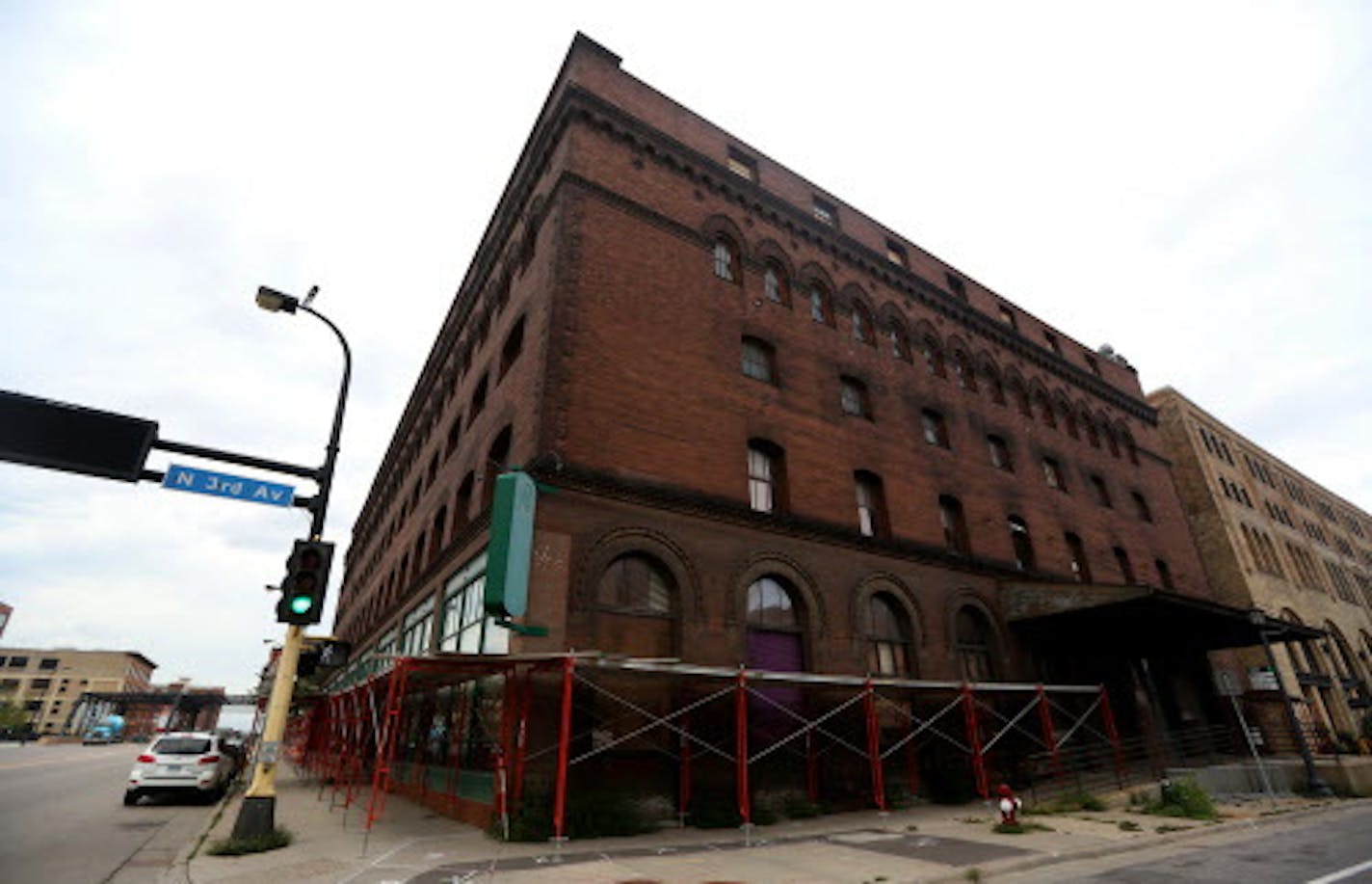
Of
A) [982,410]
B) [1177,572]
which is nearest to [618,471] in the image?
[982,410]

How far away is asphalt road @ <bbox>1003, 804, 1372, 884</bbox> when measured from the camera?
7.76 metres

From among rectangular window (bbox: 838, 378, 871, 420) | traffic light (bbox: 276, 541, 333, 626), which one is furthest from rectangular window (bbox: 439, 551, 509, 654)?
rectangular window (bbox: 838, 378, 871, 420)

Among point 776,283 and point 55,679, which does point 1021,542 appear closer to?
point 776,283

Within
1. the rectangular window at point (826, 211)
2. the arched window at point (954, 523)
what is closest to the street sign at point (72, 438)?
the arched window at point (954, 523)

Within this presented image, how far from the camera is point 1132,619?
1792 centimetres

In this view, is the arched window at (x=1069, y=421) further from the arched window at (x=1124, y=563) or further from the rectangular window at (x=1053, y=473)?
the arched window at (x=1124, y=563)

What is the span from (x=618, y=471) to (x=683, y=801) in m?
6.34

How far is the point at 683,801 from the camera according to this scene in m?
11.9

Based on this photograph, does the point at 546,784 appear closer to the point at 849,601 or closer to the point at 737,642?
the point at 737,642

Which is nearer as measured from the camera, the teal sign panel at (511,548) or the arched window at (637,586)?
the teal sign panel at (511,548)

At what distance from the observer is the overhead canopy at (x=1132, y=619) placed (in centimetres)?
1673

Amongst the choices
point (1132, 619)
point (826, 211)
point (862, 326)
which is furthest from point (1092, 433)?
point (826, 211)

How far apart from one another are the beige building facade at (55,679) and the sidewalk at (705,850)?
411 ft

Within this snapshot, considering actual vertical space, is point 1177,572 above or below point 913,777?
above
